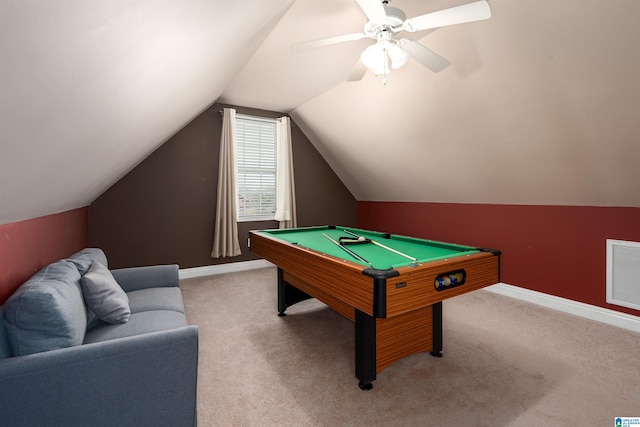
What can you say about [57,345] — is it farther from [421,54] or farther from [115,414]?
[421,54]

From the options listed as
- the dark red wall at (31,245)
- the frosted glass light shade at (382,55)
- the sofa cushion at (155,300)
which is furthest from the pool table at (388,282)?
the dark red wall at (31,245)

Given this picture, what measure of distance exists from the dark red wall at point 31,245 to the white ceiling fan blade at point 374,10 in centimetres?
225

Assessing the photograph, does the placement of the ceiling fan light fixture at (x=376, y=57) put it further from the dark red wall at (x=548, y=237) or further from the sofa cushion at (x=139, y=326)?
the dark red wall at (x=548, y=237)

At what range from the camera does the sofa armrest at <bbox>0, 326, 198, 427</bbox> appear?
3.56 ft

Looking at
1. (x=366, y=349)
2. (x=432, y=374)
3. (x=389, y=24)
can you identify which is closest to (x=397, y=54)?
(x=389, y=24)

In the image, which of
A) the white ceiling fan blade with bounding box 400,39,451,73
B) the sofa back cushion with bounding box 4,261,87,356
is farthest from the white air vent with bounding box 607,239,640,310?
the sofa back cushion with bounding box 4,261,87,356

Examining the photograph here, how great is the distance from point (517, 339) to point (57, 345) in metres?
2.94

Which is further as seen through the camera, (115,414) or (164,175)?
(164,175)

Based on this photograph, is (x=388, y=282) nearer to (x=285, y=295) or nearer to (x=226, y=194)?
(x=285, y=295)

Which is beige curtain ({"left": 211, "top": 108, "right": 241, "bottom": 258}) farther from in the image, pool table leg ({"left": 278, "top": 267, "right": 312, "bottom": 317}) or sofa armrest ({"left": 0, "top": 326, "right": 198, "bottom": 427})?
sofa armrest ({"left": 0, "top": 326, "right": 198, "bottom": 427})

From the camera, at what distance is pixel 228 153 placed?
440cm

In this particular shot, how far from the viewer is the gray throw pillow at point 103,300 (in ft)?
5.50

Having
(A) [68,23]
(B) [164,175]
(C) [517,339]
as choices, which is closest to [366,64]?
(A) [68,23]

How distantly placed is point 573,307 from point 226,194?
427 centimetres
